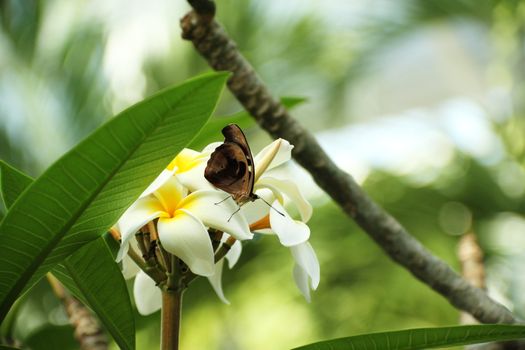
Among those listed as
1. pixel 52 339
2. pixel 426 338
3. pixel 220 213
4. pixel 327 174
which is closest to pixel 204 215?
pixel 220 213

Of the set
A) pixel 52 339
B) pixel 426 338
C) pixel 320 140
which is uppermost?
pixel 426 338

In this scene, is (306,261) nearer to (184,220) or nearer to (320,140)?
(184,220)

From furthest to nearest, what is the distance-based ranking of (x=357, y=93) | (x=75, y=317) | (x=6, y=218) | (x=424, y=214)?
1. (x=357, y=93)
2. (x=424, y=214)
3. (x=75, y=317)
4. (x=6, y=218)

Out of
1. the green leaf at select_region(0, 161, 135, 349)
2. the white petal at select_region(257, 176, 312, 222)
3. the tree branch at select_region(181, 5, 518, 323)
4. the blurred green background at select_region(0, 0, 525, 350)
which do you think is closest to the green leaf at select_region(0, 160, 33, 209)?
the green leaf at select_region(0, 161, 135, 349)

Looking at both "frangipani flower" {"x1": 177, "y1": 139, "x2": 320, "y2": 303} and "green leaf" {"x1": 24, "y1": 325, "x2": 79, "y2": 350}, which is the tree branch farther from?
"green leaf" {"x1": 24, "y1": 325, "x2": 79, "y2": 350}

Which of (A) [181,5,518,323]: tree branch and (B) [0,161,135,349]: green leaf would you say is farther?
(A) [181,5,518,323]: tree branch

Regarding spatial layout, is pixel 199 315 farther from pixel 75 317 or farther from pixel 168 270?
pixel 168 270

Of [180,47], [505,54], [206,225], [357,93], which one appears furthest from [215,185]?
[357,93]
